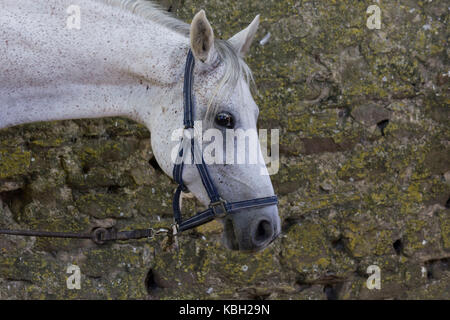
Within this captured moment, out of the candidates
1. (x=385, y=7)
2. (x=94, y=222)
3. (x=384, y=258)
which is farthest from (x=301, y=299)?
(x=385, y=7)

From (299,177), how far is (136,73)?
1134mm

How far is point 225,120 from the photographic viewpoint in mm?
1448

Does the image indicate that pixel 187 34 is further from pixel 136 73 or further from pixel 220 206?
pixel 220 206

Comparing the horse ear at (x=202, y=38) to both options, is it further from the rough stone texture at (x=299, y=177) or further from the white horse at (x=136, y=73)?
the rough stone texture at (x=299, y=177)

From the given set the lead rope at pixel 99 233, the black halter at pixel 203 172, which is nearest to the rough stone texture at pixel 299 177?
the lead rope at pixel 99 233

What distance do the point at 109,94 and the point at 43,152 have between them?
742 millimetres

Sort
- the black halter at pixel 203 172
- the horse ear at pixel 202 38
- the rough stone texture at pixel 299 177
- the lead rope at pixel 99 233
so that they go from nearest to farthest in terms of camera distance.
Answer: the horse ear at pixel 202 38 → the black halter at pixel 203 172 → the lead rope at pixel 99 233 → the rough stone texture at pixel 299 177

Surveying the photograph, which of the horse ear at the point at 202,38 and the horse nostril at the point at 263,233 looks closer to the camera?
the horse ear at the point at 202,38

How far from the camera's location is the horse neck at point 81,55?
1.48 meters

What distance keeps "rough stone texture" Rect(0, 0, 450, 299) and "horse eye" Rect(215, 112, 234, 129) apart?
701mm

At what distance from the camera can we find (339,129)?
85.4 inches

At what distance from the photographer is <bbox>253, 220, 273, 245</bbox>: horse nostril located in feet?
4.85

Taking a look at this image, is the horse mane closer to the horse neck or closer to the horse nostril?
the horse neck

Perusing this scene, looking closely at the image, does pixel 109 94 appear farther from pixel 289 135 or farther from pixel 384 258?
pixel 384 258
